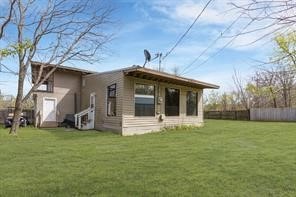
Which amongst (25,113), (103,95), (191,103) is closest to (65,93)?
(25,113)

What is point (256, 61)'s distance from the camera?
3.40 meters

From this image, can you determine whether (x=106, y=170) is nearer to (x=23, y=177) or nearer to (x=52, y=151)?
(x=23, y=177)

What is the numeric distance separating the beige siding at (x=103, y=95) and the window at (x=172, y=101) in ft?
10.2

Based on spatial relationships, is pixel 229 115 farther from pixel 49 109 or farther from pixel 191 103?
pixel 49 109

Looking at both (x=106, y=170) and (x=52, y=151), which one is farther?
(x=52, y=151)

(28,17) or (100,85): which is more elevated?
(28,17)

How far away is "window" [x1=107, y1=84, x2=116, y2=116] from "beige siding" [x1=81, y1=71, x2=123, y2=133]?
7.5 inches

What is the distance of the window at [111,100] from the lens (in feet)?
53.7

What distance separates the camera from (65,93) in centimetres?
1972

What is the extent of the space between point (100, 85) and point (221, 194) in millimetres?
12968

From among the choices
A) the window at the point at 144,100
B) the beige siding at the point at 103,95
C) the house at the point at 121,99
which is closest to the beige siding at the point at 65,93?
the house at the point at 121,99

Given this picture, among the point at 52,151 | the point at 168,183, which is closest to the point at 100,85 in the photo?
the point at 52,151

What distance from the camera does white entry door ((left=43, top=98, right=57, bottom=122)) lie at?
19031 millimetres

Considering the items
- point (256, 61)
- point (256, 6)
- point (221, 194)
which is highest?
point (256, 6)
